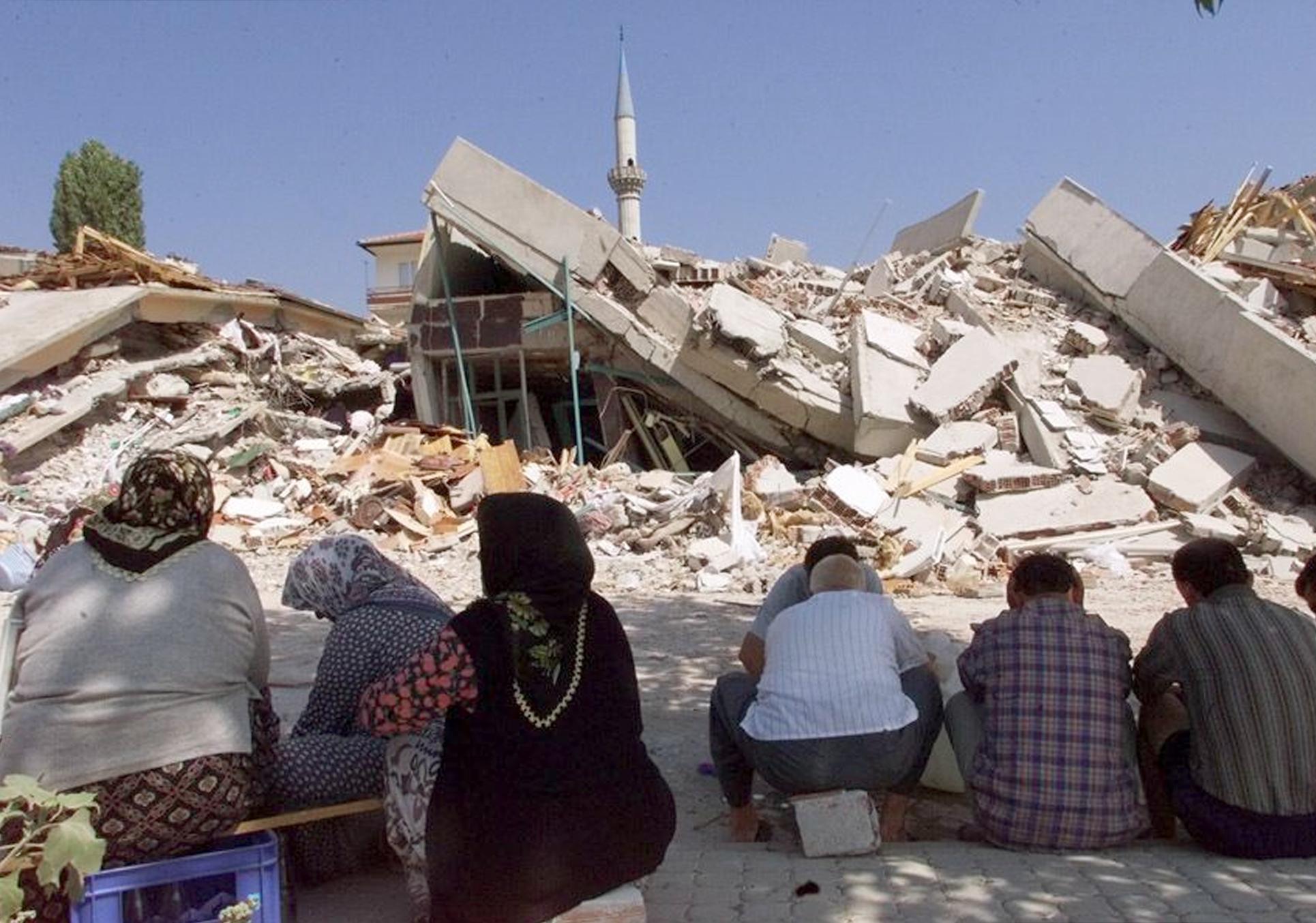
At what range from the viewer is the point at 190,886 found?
2605mm

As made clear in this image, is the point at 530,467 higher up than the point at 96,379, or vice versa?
the point at 96,379

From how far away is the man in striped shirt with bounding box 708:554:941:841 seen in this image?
334 cm

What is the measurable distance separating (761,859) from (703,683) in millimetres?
2570

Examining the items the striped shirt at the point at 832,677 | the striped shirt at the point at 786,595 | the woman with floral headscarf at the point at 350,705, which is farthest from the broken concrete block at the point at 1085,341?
the woman with floral headscarf at the point at 350,705

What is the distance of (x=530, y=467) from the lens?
12258 millimetres

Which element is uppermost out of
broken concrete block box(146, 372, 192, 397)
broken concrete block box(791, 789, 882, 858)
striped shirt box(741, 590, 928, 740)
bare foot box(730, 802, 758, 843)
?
broken concrete block box(146, 372, 192, 397)

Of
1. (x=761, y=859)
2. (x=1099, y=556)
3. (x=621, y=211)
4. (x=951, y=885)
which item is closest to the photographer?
(x=951, y=885)

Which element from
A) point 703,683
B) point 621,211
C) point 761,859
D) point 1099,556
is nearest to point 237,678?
point 761,859

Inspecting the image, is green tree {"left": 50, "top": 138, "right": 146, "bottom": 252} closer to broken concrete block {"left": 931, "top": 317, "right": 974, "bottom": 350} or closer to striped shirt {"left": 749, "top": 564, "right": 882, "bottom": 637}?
broken concrete block {"left": 931, "top": 317, "right": 974, "bottom": 350}

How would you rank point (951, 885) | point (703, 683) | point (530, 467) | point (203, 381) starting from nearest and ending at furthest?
point (951, 885)
point (703, 683)
point (530, 467)
point (203, 381)

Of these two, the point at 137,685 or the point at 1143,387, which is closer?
the point at 137,685

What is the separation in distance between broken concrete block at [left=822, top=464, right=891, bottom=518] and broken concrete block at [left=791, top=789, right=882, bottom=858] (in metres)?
6.59

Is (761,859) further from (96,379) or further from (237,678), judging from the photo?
(96,379)

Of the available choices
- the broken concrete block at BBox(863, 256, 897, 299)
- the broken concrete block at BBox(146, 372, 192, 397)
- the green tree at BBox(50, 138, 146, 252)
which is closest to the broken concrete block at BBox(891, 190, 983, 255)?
the broken concrete block at BBox(863, 256, 897, 299)
